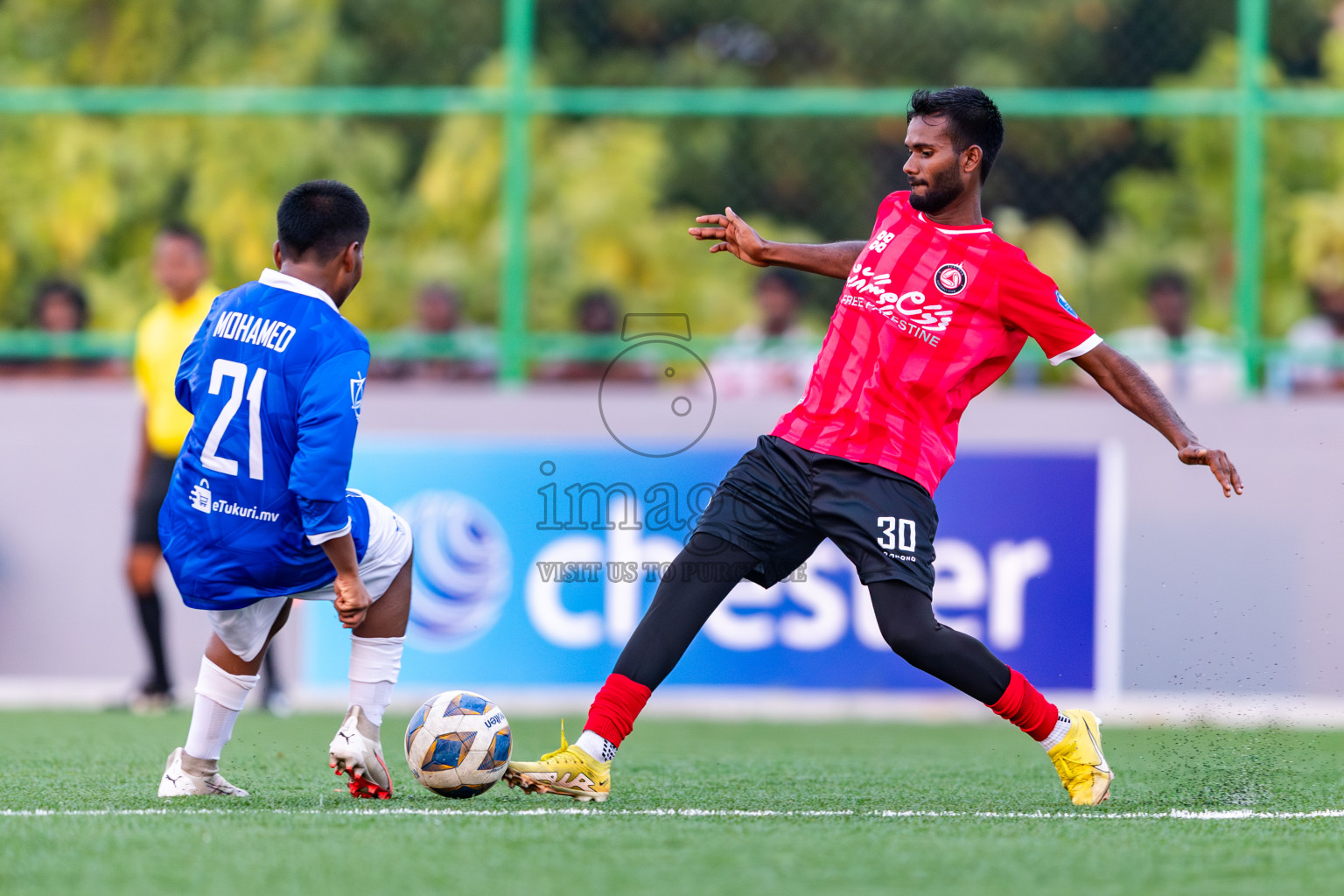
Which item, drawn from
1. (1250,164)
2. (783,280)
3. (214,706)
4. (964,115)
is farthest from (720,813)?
(1250,164)

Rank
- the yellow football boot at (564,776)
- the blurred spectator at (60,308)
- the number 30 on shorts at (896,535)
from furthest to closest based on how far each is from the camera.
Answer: the blurred spectator at (60,308)
the number 30 on shorts at (896,535)
the yellow football boot at (564,776)

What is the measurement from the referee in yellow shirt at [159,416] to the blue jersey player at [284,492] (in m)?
3.61

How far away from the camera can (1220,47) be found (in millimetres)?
10148

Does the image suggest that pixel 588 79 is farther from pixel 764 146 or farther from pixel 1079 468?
pixel 1079 468

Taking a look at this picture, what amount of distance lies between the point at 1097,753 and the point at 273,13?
1102cm

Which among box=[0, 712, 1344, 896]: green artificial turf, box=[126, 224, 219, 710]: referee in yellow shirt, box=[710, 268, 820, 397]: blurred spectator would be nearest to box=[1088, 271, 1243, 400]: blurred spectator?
box=[710, 268, 820, 397]: blurred spectator

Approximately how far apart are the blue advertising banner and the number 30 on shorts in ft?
12.2

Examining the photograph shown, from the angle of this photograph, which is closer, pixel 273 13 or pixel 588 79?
pixel 588 79

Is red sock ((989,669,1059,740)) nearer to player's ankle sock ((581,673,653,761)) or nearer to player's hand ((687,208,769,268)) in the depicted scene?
player's ankle sock ((581,673,653,761))

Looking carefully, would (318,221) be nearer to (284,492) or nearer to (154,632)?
(284,492)

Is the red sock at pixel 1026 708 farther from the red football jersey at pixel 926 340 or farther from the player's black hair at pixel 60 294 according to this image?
the player's black hair at pixel 60 294

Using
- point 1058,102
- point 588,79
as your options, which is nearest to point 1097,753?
point 1058,102

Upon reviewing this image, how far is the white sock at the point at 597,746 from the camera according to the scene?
4816 mm

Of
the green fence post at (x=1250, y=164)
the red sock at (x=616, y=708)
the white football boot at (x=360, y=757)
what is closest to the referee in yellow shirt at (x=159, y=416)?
the white football boot at (x=360, y=757)
